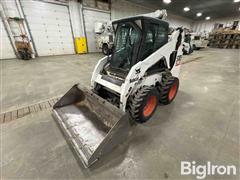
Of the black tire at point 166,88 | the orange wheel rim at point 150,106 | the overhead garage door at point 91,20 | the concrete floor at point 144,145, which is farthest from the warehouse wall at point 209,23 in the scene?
the orange wheel rim at point 150,106

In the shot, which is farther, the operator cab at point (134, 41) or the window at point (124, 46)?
the window at point (124, 46)

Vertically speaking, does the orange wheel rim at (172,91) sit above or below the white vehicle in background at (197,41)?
below

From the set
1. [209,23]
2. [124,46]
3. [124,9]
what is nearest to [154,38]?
[124,46]

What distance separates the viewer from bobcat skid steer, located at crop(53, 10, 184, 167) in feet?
4.94

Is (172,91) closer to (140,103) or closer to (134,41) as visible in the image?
(140,103)

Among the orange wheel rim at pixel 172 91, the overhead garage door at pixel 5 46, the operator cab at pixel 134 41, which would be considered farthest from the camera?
the overhead garage door at pixel 5 46

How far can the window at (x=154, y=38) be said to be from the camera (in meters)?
2.00

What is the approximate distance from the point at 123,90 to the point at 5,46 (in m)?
9.32

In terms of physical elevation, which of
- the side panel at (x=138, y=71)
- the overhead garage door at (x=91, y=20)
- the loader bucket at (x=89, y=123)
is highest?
the overhead garage door at (x=91, y=20)

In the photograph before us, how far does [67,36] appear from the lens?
9102 millimetres

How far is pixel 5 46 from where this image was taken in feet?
22.8

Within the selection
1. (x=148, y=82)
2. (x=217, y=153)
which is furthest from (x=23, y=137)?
(x=217, y=153)

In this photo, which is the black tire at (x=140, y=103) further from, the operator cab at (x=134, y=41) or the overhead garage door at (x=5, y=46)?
the overhead garage door at (x=5, y=46)

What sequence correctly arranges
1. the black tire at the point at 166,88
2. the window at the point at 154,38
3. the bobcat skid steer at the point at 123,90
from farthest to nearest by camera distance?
1. the black tire at the point at 166,88
2. the window at the point at 154,38
3. the bobcat skid steer at the point at 123,90
